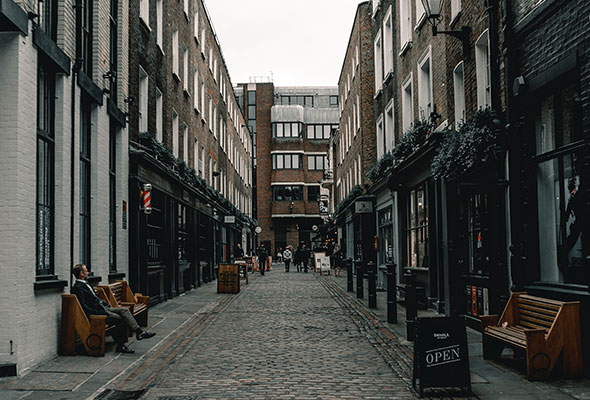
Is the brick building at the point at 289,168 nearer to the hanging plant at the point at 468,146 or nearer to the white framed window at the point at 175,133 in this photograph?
the white framed window at the point at 175,133

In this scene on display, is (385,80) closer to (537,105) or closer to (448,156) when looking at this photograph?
(448,156)

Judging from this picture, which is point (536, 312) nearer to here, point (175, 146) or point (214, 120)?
point (175, 146)

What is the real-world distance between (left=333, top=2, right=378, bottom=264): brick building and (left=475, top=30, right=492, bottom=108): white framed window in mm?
15958

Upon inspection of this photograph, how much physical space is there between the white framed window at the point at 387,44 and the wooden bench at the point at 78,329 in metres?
15.1

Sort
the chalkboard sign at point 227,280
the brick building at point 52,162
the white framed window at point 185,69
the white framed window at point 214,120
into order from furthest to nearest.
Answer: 1. the white framed window at point 214,120
2. the white framed window at point 185,69
3. the chalkboard sign at point 227,280
4. the brick building at point 52,162

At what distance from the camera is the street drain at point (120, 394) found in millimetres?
7230

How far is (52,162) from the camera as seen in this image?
1023cm

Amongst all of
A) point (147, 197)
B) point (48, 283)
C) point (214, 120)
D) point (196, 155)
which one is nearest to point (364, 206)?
point (196, 155)

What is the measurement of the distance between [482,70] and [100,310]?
317 inches

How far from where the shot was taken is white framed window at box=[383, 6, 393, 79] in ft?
74.6

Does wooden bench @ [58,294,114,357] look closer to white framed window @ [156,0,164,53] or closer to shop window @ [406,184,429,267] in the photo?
shop window @ [406,184,429,267]

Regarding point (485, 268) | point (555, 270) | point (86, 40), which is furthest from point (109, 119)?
point (555, 270)

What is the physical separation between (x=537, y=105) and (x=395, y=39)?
39.2ft

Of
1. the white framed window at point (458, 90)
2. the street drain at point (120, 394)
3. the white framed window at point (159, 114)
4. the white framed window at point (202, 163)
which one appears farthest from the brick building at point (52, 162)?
the white framed window at point (202, 163)
